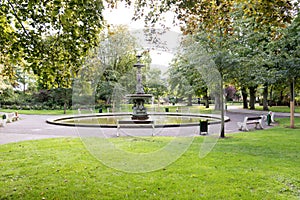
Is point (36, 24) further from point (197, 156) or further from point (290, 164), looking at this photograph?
point (290, 164)

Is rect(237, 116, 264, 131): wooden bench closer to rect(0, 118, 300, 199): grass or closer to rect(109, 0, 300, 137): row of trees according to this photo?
rect(109, 0, 300, 137): row of trees

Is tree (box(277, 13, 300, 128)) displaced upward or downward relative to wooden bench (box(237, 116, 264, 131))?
upward

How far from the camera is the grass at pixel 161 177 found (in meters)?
5.03

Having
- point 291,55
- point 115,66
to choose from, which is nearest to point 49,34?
point 291,55

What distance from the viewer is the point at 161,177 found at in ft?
19.5

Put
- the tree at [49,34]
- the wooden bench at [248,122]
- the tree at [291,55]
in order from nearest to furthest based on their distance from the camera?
1. the tree at [49,34]
2. the wooden bench at [248,122]
3. the tree at [291,55]

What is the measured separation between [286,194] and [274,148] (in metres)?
4.47

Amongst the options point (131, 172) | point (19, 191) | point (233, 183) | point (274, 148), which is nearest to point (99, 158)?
point (131, 172)

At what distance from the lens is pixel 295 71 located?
1515cm

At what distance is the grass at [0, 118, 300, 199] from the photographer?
503 centimetres

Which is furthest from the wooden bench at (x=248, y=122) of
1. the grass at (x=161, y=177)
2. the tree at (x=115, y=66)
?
the tree at (x=115, y=66)

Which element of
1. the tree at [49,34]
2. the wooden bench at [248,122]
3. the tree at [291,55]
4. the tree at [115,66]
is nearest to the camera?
the tree at [49,34]

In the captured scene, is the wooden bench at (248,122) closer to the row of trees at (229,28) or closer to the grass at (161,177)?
the row of trees at (229,28)

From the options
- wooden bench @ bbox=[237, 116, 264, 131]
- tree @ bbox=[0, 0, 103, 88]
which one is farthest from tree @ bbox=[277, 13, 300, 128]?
tree @ bbox=[0, 0, 103, 88]
